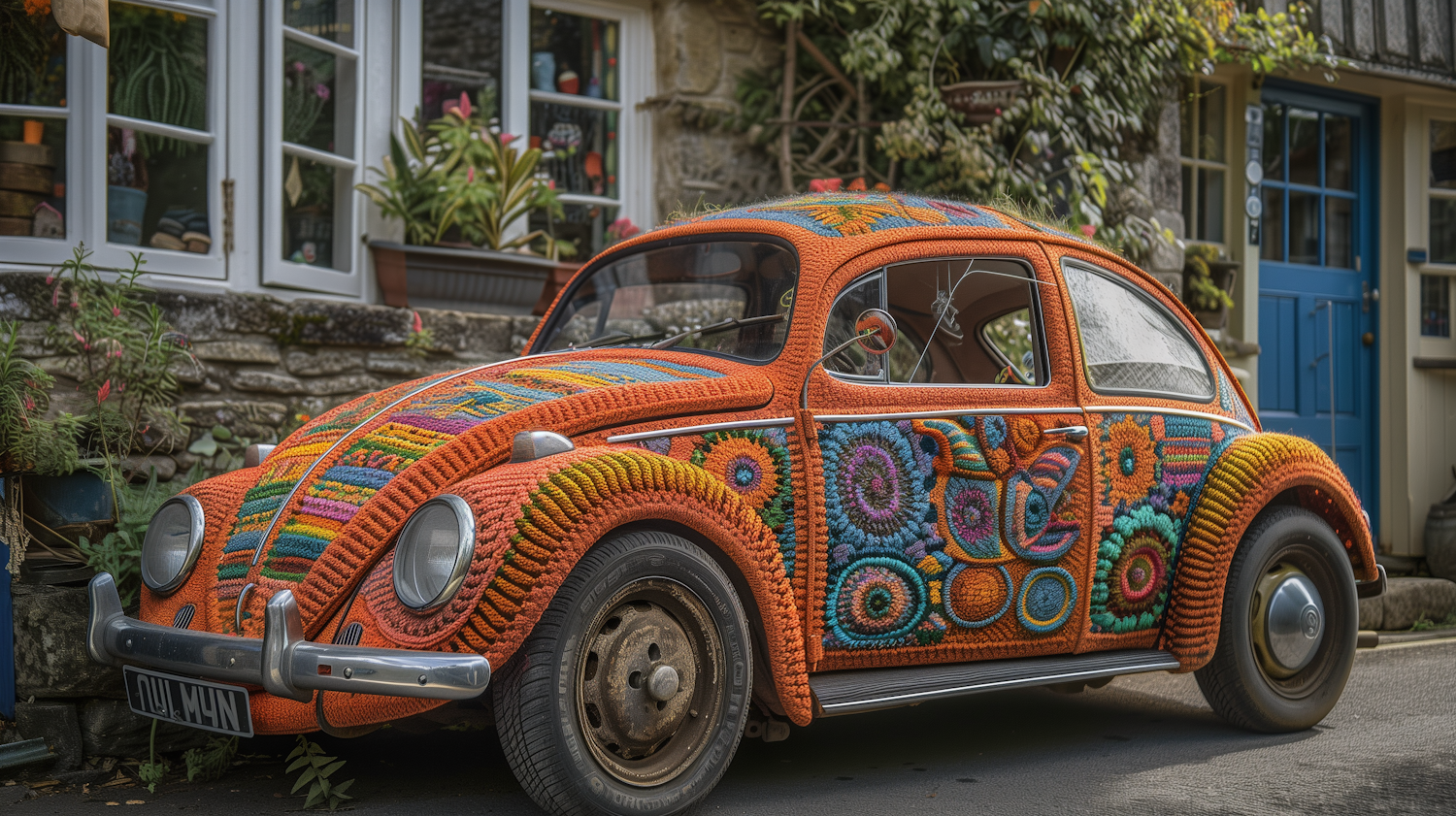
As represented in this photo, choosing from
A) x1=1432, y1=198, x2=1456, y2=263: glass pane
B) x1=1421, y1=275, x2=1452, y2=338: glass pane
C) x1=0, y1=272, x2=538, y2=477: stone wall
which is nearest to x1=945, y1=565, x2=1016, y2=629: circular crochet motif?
x1=0, y1=272, x2=538, y2=477: stone wall

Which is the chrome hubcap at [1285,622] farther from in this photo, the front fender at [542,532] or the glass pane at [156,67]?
the glass pane at [156,67]

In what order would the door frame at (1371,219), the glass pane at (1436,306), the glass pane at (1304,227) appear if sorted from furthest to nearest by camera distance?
the glass pane at (1436,306)
the door frame at (1371,219)
the glass pane at (1304,227)

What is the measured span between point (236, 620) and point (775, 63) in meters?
5.17

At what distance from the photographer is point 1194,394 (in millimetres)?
4480

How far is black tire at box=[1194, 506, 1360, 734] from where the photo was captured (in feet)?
14.1

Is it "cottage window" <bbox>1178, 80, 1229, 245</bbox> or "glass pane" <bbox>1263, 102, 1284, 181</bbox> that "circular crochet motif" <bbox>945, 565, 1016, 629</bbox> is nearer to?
"cottage window" <bbox>1178, 80, 1229, 245</bbox>

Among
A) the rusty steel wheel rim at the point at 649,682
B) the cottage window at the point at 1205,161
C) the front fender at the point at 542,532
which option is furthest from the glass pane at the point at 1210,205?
the rusty steel wheel rim at the point at 649,682

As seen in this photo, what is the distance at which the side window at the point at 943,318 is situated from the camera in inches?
148

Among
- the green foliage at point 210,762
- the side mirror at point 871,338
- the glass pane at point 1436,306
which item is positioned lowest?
the green foliage at point 210,762

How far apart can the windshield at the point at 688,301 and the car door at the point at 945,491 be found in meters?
0.20

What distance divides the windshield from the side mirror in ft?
0.55

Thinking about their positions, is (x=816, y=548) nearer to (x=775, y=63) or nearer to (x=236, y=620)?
(x=236, y=620)

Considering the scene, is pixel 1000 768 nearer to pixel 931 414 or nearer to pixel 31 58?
pixel 931 414

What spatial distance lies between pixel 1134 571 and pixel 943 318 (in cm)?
→ 102
